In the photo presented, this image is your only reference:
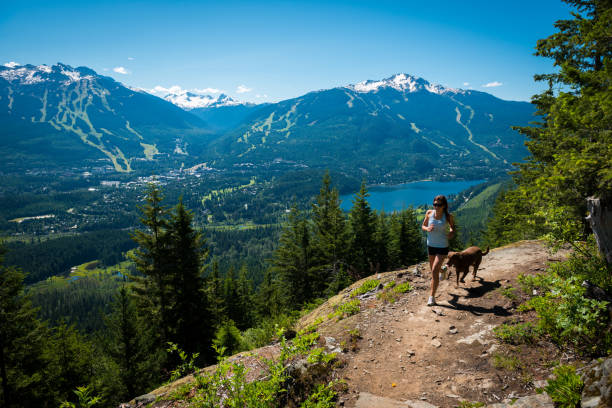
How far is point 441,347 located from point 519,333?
64.5 inches

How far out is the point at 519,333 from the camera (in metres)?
6.02

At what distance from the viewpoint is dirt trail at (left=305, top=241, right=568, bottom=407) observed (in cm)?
511

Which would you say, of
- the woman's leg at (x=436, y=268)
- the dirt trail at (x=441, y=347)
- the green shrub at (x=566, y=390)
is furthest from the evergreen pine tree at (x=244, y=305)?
the green shrub at (x=566, y=390)

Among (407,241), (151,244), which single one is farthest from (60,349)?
→ (407,241)

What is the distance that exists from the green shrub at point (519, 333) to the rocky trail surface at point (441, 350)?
0.16 metres

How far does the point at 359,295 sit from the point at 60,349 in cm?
2530

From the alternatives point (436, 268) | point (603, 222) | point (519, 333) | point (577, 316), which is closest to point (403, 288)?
point (436, 268)

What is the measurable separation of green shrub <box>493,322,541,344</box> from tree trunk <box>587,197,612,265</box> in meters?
2.90

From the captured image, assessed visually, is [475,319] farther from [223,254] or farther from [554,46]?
[223,254]

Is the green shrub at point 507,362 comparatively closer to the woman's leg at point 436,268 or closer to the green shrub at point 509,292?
the woman's leg at point 436,268

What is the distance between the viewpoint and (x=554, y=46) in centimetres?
1276

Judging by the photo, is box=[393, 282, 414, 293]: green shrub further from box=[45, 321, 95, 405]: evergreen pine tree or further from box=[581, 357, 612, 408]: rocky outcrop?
box=[45, 321, 95, 405]: evergreen pine tree

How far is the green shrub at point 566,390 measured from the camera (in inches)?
154

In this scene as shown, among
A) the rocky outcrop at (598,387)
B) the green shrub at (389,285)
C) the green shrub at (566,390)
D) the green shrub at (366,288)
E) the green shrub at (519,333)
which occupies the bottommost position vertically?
the green shrub at (366,288)
